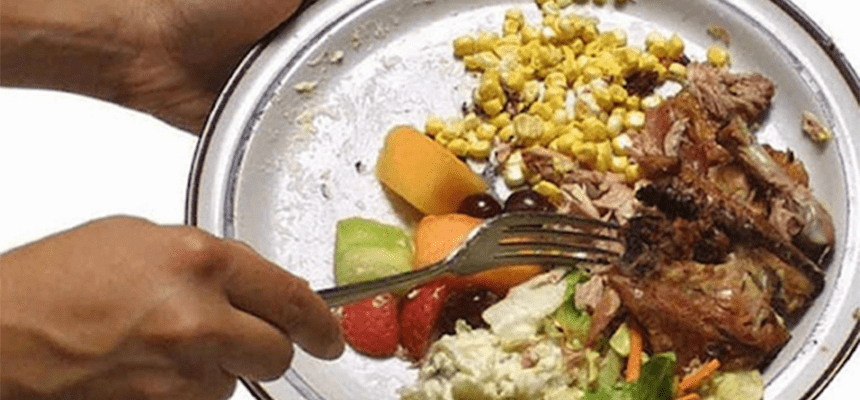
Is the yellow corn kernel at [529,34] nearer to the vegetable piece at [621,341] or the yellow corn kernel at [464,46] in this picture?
the yellow corn kernel at [464,46]

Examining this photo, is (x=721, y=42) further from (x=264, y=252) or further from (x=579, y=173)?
(x=264, y=252)

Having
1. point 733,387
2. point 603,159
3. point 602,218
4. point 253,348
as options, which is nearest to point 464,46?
point 603,159

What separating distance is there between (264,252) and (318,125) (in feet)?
0.89

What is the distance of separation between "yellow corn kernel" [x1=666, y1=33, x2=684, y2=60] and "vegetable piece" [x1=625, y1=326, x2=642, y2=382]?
0.57 metres

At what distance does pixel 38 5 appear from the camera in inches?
99.7

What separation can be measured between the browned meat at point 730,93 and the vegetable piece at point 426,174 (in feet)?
1.42

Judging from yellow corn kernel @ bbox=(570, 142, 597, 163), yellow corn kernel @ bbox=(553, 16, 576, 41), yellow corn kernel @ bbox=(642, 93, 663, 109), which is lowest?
yellow corn kernel @ bbox=(570, 142, 597, 163)

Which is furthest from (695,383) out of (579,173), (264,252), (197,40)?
(197,40)

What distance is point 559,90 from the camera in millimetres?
2568

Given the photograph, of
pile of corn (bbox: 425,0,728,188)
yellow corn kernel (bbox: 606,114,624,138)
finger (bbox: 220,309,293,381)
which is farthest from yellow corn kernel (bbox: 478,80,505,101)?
finger (bbox: 220,309,293,381)

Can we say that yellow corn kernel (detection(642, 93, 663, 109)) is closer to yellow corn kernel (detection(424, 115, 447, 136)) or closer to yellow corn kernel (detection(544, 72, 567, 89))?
yellow corn kernel (detection(544, 72, 567, 89))

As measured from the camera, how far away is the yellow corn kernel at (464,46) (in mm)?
2617

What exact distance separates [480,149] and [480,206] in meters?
0.14

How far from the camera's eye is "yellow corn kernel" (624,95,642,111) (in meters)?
2.54
